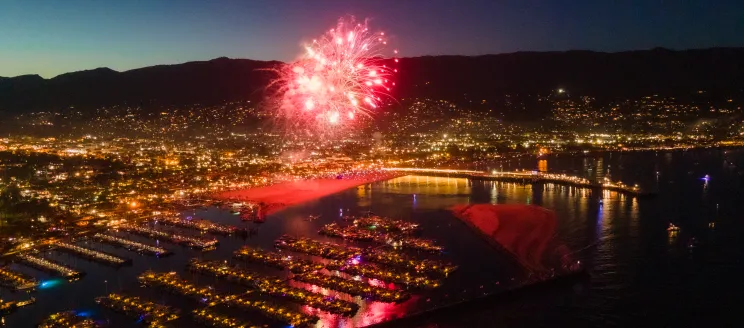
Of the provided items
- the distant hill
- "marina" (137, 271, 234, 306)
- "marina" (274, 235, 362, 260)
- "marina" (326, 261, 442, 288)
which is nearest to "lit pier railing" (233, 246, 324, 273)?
"marina" (326, 261, 442, 288)

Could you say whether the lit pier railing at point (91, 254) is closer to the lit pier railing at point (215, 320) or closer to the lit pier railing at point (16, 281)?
the lit pier railing at point (16, 281)

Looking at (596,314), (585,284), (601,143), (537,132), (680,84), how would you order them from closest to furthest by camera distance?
(596,314) < (585,284) < (601,143) < (537,132) < (680,84)

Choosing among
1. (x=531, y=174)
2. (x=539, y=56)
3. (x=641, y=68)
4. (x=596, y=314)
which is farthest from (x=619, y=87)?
(x=596, y=314)

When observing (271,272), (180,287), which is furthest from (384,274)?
(180,287)

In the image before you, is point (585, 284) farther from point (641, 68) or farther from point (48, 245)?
point (641, 68)

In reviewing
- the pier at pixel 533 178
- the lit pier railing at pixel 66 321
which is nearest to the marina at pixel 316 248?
the lit pier railing at pixel 66 321
